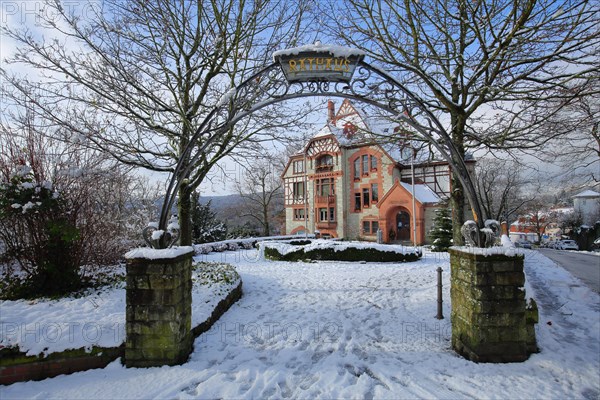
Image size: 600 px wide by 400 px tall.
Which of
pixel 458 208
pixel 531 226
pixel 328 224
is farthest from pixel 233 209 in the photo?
pixel 531 226

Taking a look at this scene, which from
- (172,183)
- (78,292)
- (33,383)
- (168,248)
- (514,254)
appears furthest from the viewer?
(78,292)

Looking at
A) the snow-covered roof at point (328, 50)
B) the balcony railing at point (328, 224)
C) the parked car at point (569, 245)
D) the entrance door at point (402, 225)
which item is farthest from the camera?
the parked car at point (569, 245)

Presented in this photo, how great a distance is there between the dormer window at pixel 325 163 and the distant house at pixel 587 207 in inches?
1147

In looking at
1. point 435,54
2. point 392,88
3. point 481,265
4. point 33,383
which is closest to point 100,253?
point 33,383

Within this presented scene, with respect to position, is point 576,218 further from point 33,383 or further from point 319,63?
point 33,383

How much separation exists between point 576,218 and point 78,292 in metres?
46.8

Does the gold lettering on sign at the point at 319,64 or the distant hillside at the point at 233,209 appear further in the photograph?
the distant hillside at the point at 233,209

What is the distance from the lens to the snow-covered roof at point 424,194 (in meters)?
22.8

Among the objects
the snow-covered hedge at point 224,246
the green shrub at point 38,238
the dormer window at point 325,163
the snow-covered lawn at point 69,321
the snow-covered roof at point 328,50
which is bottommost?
the snow-covered hedge at point 224,246

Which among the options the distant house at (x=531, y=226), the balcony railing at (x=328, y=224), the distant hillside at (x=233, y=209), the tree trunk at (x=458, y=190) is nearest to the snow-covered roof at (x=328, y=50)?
the tree trunk at (x=458, y=190)

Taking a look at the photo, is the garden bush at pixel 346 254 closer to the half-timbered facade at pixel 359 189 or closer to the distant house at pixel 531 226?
the half-timbered facade at pixel 359 189

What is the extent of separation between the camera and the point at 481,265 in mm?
3736

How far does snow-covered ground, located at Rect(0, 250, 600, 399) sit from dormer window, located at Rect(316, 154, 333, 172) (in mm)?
23518

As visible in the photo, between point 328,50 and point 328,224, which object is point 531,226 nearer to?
point 328,224
